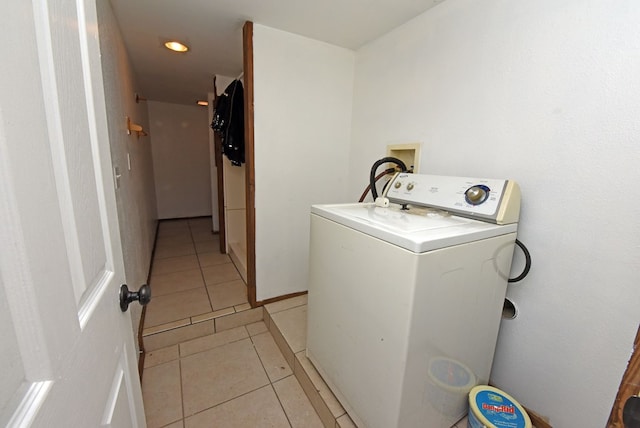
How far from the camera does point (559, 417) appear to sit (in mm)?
1044

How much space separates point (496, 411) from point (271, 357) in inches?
47.4

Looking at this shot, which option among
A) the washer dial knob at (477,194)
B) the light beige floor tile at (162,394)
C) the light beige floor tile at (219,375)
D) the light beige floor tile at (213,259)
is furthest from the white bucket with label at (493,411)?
the light beige floor tile at (213,259)

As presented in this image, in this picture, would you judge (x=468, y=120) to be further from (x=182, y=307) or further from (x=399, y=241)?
(x=182, y=307)

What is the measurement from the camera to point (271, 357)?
1.68 m

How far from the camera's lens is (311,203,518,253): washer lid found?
0.82 meters

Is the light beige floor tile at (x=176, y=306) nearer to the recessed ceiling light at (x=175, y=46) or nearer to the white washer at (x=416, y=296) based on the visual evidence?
the white washer at (x=416, y=296)

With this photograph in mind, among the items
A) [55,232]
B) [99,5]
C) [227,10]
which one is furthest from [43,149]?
[227,10]

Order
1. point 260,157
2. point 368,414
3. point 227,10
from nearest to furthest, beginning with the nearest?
1. point 368,414
2. point 227,10
3. point 260,157

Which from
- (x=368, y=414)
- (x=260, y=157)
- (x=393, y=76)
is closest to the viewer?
(x=368, y=414)

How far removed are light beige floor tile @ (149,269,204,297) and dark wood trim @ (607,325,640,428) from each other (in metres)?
2.43

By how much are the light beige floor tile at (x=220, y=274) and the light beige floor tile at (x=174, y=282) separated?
0.06m

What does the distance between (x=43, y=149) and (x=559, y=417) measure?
1741 mm

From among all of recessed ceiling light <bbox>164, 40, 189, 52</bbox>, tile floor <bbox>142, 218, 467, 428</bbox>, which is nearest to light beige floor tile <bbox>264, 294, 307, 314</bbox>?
tile floor <bbox>142, 218, 467, 428</bbox>

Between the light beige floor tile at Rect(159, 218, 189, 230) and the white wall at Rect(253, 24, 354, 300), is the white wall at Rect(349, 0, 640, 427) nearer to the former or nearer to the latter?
the white wall at Rect(253, 24, 354, 300)
